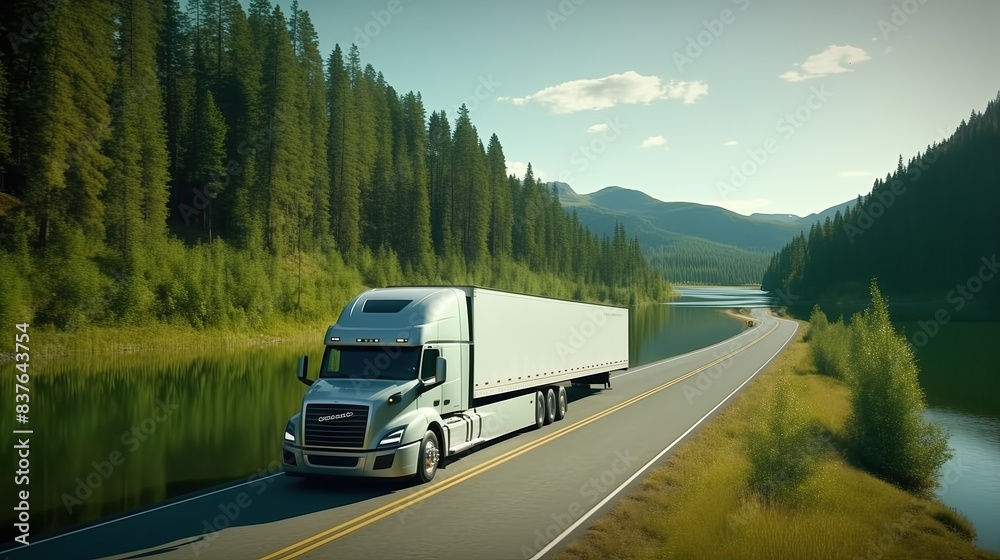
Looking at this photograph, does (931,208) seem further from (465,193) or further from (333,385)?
(333,385)

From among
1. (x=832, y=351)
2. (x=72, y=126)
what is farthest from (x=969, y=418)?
(x=72, y=126)

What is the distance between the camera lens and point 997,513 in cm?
1945

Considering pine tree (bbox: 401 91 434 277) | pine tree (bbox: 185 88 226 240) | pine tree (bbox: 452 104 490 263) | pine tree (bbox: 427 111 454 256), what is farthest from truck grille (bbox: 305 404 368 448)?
pine tree (bbox: 452 104 490 263)

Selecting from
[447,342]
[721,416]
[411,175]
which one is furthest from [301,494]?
[411,175]

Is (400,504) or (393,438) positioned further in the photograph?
(393,438)

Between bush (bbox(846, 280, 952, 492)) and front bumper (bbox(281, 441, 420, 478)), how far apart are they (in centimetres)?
1645

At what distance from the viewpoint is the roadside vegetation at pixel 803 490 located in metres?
12.2

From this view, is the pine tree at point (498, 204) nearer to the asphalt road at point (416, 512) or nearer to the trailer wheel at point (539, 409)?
the trailer wheel at point (539, 409)

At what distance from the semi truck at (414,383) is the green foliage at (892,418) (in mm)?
11511

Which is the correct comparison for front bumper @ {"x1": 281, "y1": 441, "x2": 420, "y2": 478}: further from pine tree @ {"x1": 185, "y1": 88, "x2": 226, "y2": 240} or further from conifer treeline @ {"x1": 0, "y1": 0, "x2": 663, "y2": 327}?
pine tree @ {"x1": 185, "y1": 88, "x2": 226, "y2": 240}

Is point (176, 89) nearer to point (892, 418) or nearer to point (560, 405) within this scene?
point (560, 405)

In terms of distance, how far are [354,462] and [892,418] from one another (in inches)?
713

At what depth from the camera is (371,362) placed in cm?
1581

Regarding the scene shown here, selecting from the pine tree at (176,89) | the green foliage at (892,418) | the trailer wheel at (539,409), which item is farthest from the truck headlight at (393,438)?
the pine tree at (176,89)
